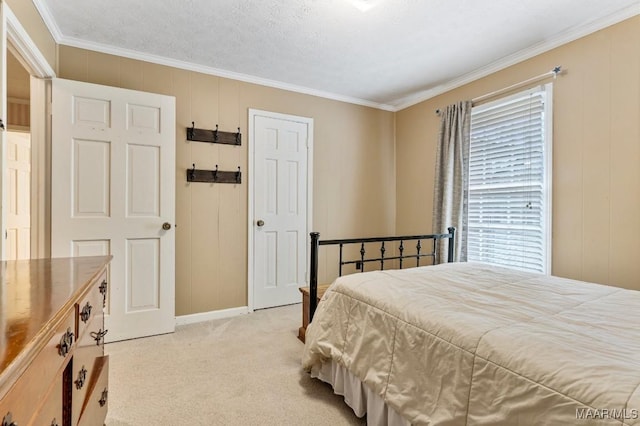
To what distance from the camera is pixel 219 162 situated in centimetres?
314

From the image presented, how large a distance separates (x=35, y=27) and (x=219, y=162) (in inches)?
60.8

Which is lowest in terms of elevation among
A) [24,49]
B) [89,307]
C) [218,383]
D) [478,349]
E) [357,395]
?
[218,383]

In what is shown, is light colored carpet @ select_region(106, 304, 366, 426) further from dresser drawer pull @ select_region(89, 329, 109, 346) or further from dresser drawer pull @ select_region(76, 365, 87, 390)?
dresser drawer pull @ select_region(76, 365, 87, 390)

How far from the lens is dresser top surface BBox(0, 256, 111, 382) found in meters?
0.58

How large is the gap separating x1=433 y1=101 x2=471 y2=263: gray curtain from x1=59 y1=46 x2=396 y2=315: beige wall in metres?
1.03

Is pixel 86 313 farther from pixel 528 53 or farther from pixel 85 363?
pixel 528 53

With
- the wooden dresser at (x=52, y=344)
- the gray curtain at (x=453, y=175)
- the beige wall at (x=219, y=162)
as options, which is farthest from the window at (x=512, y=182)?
the wooden dresser at (x=52, y=344)

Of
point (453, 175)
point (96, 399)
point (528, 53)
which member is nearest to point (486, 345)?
point (96, 399)

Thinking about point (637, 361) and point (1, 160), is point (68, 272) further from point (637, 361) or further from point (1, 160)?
point (637, 361)

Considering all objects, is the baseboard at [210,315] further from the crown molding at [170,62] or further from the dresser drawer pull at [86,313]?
the crown molding at [170,62]

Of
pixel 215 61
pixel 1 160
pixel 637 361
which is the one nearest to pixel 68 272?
pixel 1 160

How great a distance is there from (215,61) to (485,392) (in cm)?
313

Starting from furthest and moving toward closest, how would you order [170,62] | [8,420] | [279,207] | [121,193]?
[279,207] → [170,62] → [121,193] → [8,420]

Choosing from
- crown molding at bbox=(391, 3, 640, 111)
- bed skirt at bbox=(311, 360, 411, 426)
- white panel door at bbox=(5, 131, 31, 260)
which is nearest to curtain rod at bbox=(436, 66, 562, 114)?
crown molding at bbox=(391, 3, 640, 111)
